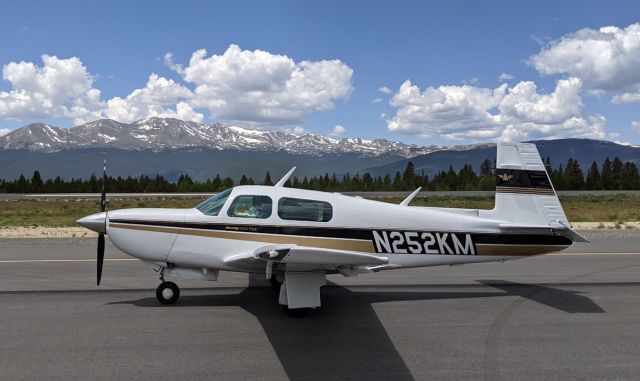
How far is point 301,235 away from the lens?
7844 mm

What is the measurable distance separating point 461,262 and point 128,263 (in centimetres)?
782

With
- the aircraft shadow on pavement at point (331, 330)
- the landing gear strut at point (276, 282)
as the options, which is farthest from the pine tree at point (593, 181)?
the landing gear strut at point (276, 282)

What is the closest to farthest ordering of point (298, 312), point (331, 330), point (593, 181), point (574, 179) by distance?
point (331, 330) < point (298, 312) < point (574, 179) < point (593, 181)

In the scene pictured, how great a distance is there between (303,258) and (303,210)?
1.52m

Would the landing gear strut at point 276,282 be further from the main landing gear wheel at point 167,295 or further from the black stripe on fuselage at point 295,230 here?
the main landing gear wheel at point 167,295

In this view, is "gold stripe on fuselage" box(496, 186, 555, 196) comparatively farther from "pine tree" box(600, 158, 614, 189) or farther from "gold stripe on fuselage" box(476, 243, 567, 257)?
"pine tree" box(600, 158, 614, 189)

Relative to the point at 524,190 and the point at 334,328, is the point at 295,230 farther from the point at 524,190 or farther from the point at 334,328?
the point at 524,190

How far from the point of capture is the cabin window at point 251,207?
7.84 meters

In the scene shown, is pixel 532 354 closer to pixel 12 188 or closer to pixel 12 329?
pixel 12 329

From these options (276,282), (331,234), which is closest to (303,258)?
(331,234)

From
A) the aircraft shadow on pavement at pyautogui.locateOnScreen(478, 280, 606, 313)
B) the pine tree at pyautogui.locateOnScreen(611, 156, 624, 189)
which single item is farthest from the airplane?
the pine tree at pyautogui.locateOnScreen(611, 156, 624, 189)

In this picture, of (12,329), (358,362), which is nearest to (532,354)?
(358,362)

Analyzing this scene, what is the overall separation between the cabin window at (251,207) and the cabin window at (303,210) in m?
0.20

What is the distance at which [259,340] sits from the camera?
20.9 feet
